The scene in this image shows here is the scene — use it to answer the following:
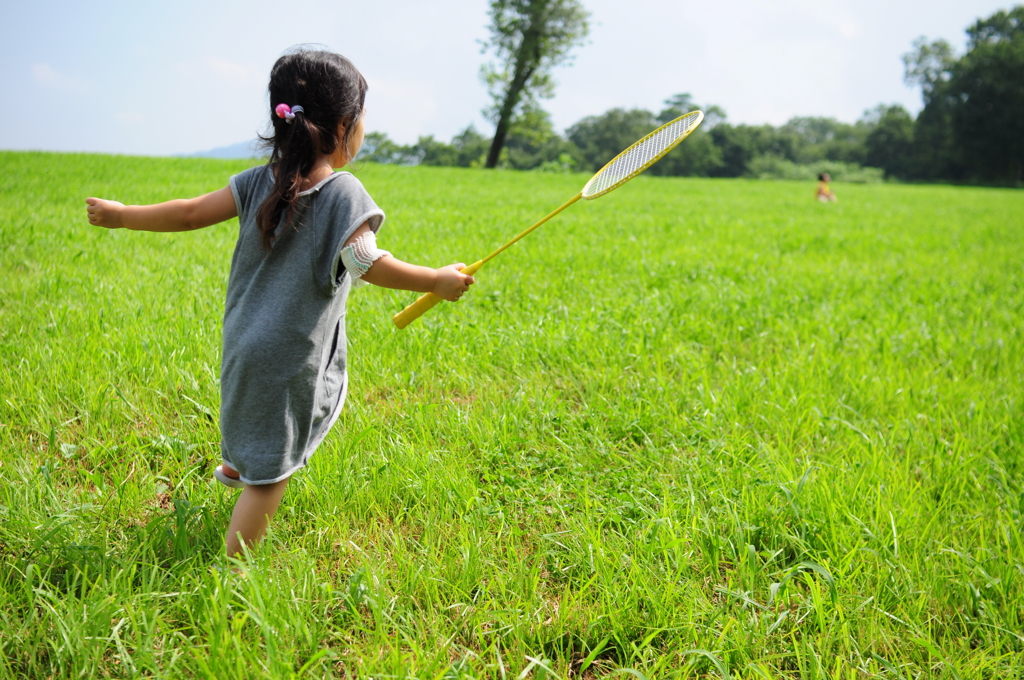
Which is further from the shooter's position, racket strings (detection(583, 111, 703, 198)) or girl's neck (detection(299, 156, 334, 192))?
racket strings (detection(583, 111, 703, 198))

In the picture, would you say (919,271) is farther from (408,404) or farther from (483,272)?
(408,404)

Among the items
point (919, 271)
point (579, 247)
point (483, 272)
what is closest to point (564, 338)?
point (483, 272)

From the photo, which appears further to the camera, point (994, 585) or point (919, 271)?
point (919, 271)

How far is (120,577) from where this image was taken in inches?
75.8

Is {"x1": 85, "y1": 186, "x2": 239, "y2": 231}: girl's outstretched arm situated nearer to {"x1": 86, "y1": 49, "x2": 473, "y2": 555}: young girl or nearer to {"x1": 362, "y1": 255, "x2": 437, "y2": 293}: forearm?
{"x1": 86, "y1": 49, "x2": 473, "y2": 555}: young girl

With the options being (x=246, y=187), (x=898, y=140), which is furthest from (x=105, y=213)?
(x=898, y=140)

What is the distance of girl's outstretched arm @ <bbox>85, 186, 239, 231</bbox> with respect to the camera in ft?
6.70

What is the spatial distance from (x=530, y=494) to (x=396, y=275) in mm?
1177

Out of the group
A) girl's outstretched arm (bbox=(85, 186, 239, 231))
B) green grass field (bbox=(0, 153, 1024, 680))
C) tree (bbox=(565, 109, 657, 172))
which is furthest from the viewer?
tree (bbox=(565, 109, 657, 172))

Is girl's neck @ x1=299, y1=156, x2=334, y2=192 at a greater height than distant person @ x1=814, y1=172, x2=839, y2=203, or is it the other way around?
distant person @ x1=814, y1=172, x2=839, y2=203

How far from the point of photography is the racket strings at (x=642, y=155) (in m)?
2.38

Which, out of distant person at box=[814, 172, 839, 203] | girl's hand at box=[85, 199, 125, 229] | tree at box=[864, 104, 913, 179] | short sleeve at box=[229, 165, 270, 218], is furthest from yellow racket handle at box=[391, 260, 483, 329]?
tree at box=[864, 104, 913, 179]

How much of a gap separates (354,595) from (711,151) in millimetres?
92142

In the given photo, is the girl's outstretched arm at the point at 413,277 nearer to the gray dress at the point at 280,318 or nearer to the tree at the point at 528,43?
the gray dress at the point at 280,318
